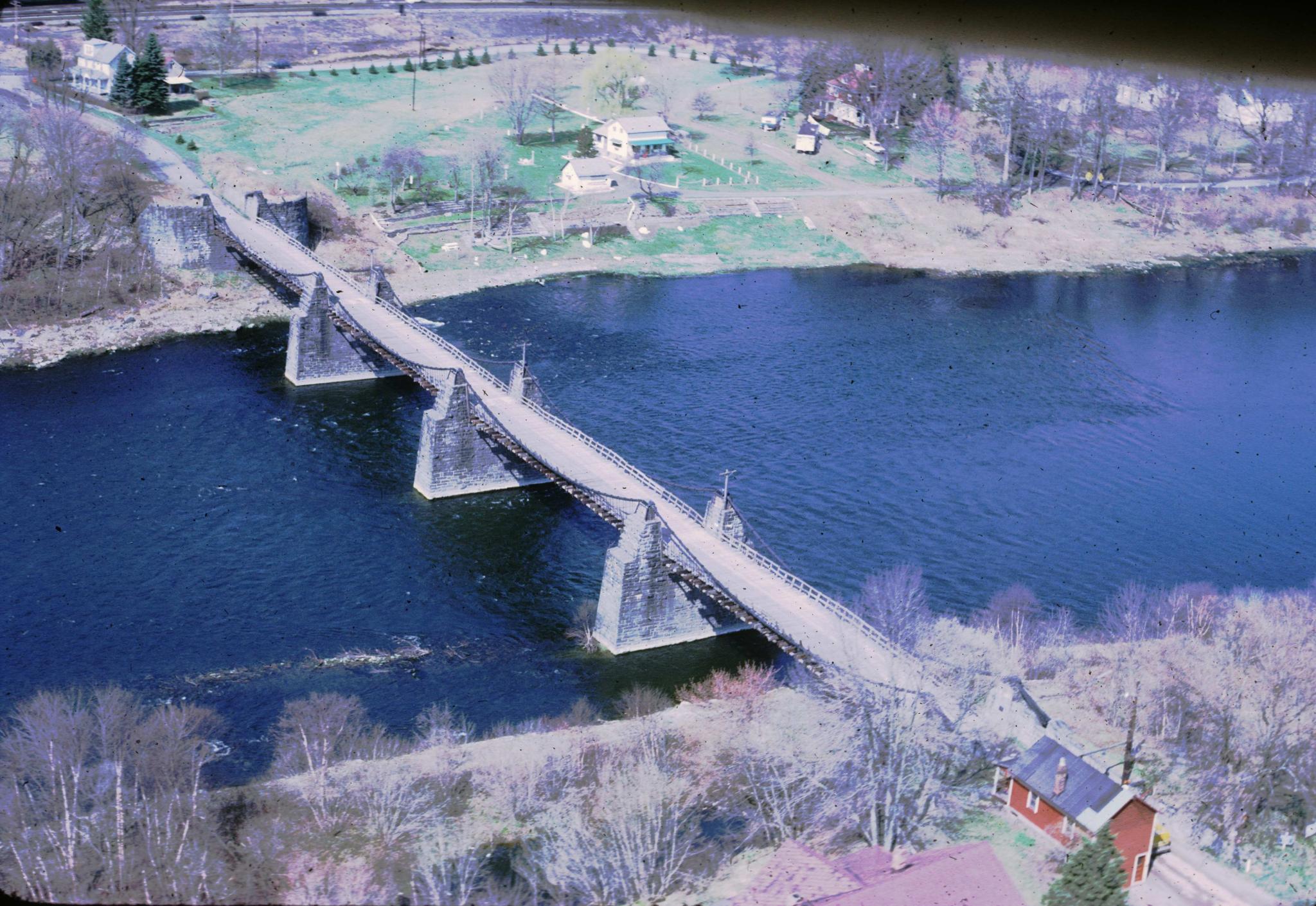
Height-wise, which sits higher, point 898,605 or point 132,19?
point 132,19

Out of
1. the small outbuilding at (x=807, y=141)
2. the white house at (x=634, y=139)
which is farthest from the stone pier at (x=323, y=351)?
the small outbuilding at (x=807, y=141)

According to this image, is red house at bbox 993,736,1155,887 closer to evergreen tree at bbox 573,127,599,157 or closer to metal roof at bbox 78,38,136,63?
evergreen tree at bbox 573,127,599,157

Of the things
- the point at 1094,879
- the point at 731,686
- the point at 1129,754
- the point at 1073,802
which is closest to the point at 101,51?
the point at 731,686

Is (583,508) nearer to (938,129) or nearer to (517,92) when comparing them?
(517,92)

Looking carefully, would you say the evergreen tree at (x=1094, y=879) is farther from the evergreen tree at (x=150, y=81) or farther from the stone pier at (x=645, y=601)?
the evergreen tree at (x=150, y=81)

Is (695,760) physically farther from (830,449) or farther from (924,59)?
(924,59)

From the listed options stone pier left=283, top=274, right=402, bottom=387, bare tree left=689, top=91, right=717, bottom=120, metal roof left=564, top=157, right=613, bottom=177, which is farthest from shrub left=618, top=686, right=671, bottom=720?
bare tree left=689, top=91, right=717, bottom=120

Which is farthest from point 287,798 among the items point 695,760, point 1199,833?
point 1199,833
